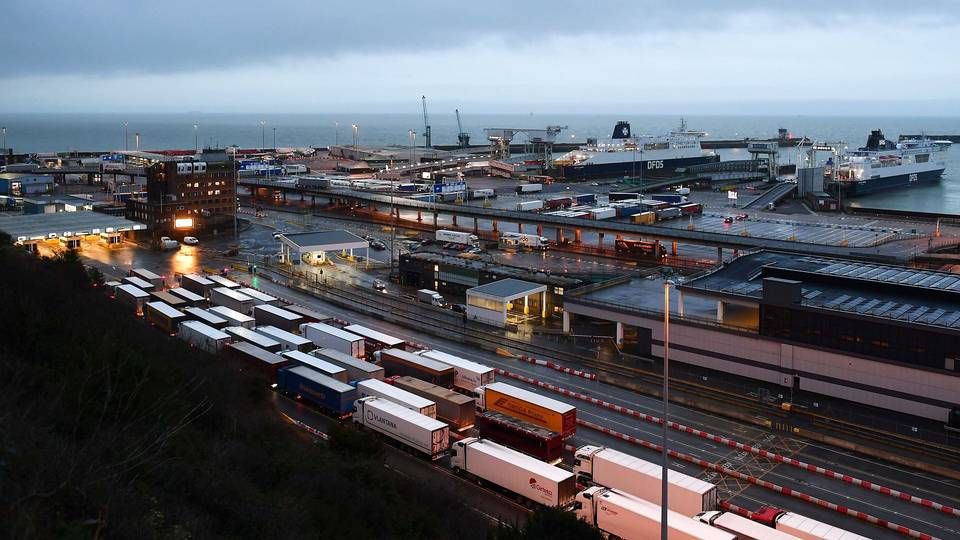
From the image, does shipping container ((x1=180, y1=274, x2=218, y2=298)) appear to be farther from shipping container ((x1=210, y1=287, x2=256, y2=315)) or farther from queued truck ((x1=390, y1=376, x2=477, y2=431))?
queued truck ((x1=390, y1=376, x2=477, y2=431))

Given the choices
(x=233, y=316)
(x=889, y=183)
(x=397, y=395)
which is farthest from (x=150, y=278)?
(x=889, y=183)

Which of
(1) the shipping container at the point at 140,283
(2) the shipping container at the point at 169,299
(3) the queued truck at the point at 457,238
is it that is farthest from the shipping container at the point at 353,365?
(3) the queued truck at the point at 457,238

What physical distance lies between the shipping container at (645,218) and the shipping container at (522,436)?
Answer: 30.0 meters

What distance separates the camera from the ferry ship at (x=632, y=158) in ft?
228

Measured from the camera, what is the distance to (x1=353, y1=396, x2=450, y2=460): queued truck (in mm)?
13992

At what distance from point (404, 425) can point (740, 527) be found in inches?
239

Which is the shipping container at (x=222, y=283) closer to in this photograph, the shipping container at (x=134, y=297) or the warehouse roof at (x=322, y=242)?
the shipping container at (x=134, y=297)

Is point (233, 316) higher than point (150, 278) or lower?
lower

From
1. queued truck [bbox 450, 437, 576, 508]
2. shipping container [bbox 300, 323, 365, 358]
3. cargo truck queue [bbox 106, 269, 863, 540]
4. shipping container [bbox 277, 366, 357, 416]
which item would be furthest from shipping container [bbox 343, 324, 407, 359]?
queued truck [bbox 450, 437, 576, 508]

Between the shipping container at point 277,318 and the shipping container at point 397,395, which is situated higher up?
the shipping container at point 277,318

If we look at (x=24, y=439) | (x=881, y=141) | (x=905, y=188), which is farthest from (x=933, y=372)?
(x=881, y=141)

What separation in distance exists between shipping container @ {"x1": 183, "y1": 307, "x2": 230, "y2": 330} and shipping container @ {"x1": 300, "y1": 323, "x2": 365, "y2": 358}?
7.94ft

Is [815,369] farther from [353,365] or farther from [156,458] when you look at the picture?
[156,458]

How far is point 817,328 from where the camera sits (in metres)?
17.0
